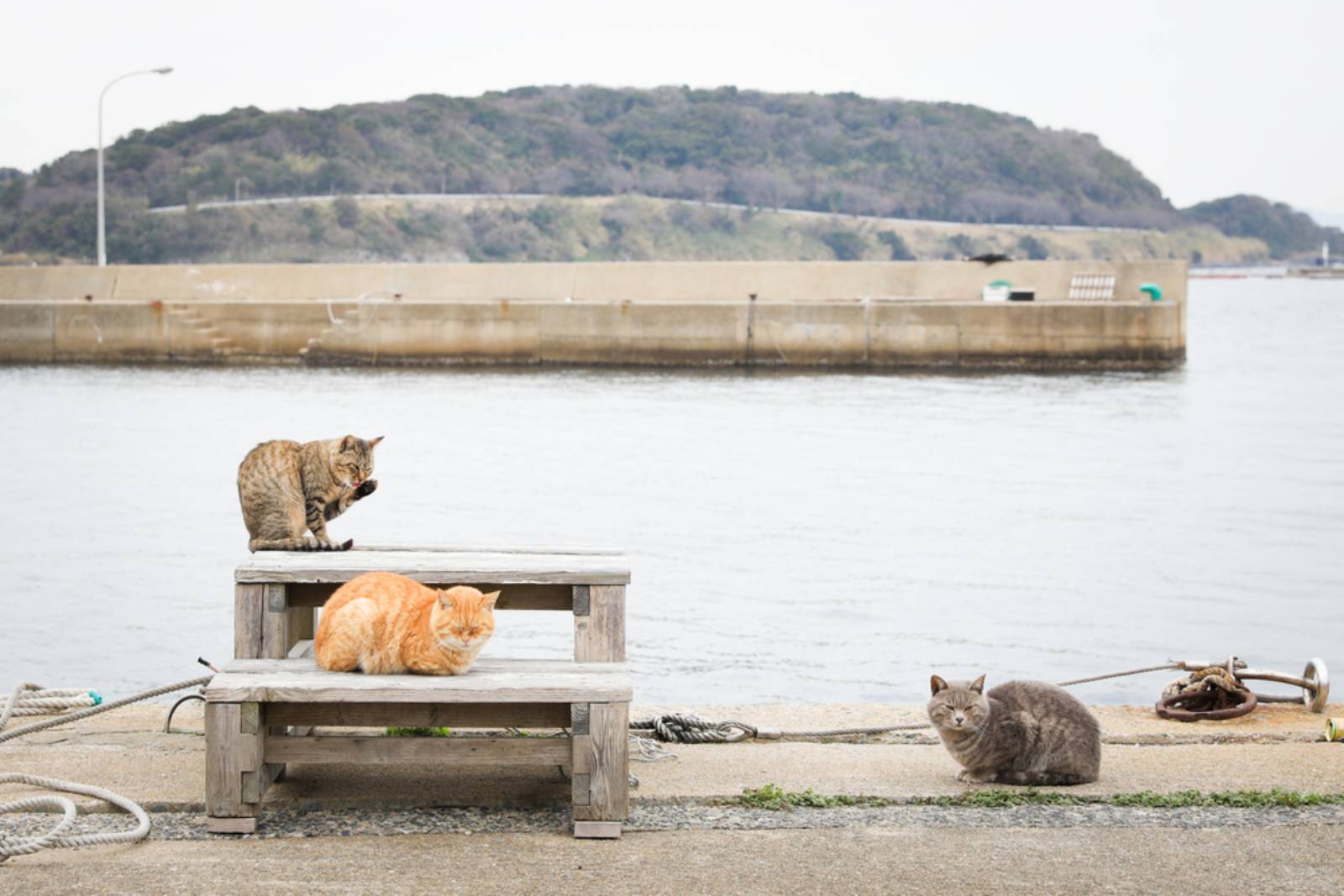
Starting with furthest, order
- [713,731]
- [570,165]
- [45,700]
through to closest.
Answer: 1. [570,165]
2. [45,700]
3. [713,731]

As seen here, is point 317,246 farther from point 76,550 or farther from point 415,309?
point 76,550

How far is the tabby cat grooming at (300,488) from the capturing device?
5621 millimetres

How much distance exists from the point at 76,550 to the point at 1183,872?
13886mm

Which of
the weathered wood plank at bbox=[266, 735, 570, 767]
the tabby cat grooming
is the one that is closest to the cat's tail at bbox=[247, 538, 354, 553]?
the tabby cat grooming

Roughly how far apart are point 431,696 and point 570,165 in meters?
114

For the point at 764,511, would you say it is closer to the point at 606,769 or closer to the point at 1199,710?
the point at 1199,710

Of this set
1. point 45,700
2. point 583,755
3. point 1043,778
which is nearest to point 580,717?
point 583,755

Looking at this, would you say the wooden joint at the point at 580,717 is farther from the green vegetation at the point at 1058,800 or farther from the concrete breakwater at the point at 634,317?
the concrete breakwater at the point at 634,317

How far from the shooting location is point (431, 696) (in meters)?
4.49

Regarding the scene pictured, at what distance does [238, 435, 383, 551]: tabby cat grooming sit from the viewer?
562cm

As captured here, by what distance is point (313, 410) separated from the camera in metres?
27.6

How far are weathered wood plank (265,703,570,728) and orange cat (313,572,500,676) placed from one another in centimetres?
13

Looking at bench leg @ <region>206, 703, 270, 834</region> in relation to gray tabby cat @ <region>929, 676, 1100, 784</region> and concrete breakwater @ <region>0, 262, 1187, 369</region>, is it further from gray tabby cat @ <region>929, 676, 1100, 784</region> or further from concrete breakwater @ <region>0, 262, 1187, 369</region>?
concrete breakwater @ <region>0, 262, 1187, 369</region>

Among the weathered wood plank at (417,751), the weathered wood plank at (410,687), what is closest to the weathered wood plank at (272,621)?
the weathered wood plank at (410,687)
